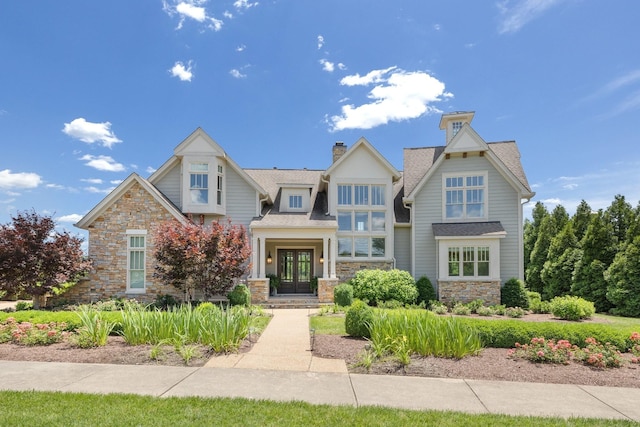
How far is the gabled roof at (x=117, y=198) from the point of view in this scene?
54.0ft

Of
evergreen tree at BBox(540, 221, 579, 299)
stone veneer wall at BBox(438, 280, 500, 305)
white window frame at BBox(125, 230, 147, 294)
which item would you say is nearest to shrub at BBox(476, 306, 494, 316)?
stone veneer wall at BBox(438, 280, 500, 305)

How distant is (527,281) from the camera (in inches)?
924

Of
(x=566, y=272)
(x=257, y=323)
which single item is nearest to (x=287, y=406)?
(x=257, y=323)

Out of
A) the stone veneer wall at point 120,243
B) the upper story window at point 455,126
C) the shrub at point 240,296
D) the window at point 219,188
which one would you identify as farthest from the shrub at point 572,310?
the stone veneer wall at point 120,243

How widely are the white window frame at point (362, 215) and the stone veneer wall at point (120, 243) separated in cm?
796

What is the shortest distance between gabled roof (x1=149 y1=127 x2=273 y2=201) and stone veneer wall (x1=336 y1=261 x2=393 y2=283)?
16.8 ft

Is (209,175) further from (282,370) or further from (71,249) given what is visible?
(282,370)

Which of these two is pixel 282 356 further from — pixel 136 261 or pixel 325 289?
pixel 136 261

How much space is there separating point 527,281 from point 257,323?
60.9ft

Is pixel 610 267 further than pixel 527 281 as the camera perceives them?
No

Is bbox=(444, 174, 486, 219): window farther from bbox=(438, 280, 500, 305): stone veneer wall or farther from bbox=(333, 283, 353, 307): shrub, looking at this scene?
bbox=(333, 283, 353, 307): shrub

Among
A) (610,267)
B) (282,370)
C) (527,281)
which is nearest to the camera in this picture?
(282,370)

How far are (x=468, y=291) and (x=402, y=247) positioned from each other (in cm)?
369

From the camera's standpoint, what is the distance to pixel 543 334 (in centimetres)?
884
